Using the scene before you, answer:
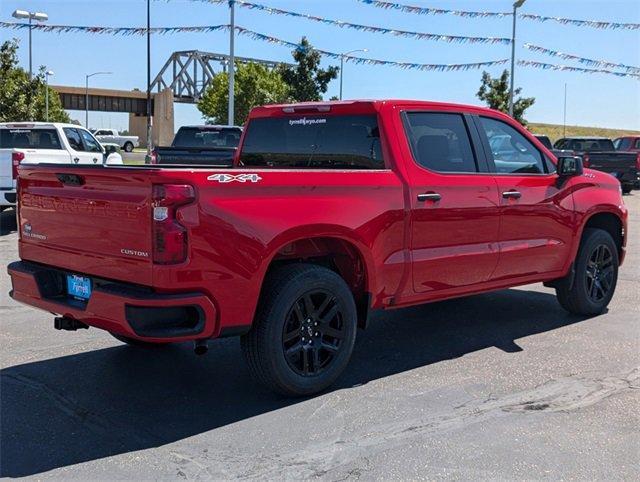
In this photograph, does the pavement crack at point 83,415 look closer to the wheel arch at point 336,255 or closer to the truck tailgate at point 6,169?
the wheel arch at point 336,255

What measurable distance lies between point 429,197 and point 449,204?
9.4 inches

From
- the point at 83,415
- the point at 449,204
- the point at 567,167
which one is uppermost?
the point at 567,167

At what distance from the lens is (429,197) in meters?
5.21

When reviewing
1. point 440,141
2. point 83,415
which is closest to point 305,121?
point 440,141

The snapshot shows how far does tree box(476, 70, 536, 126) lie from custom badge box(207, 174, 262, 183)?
41.7 meters

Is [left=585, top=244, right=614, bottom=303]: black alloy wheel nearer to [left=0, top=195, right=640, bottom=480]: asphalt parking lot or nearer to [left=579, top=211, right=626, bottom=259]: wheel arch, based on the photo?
[left=579, top=211, right=626, bottom=259]: wheel arch

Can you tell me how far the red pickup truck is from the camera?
403cm

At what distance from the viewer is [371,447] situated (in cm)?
393

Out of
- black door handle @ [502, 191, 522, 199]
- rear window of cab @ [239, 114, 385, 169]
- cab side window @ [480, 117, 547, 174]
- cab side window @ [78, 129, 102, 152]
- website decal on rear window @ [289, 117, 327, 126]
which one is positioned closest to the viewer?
rear window of cab @ [239, 114, 385, 169]

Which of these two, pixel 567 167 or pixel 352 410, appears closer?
pixel 352 410

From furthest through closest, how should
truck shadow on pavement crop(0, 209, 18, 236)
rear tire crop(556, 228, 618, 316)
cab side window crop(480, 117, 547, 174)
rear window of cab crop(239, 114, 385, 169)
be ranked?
truck shadow on pavement crop(0, 209, 18, 236) → rear tire crop(556, 228, 618, 316) → cab side window crop(480, 117, 547, 174) → rear window of cab crop(239, 114, 385, 169)

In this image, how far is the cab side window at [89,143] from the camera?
15.4 meters

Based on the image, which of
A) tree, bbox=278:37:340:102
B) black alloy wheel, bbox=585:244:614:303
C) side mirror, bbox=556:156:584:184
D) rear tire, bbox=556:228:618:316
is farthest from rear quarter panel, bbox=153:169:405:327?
tree, bbox=278:37:340:102

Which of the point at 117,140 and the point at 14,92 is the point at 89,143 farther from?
the point at 117,140
